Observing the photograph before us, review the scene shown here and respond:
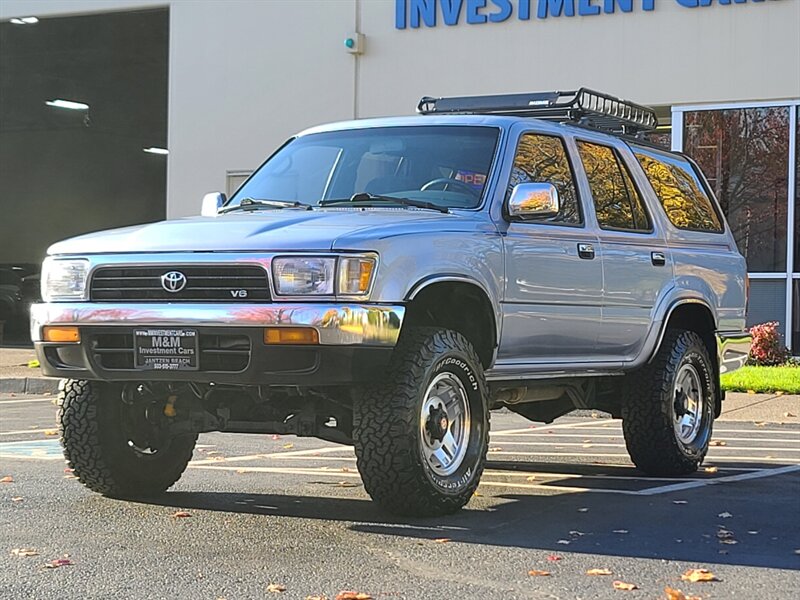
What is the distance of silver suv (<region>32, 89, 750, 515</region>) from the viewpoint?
240 inches

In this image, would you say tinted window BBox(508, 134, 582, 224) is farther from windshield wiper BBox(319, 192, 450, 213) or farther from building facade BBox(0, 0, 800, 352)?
building facade BBox(0, 0, 800, 352)

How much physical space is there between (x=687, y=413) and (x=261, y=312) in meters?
3.65

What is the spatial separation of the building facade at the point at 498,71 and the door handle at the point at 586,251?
10126 mm

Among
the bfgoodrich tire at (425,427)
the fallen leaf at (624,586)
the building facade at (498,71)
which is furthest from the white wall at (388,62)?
the fallen leaf at (624,586)

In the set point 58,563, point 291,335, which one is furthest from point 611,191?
point 58,563

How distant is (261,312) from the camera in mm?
6035

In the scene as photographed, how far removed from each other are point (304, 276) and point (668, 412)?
10.3ft

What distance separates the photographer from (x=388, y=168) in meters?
7.43

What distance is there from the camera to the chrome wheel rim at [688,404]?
8.61 meters

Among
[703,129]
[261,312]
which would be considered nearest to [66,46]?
[703,129]

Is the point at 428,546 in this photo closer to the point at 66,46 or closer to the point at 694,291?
the point at 694,291

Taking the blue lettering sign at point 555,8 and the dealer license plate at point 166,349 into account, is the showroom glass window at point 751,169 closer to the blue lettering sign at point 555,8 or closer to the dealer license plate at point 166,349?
the blue lettering sign at point 555,8

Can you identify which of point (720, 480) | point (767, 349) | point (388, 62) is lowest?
point (720, 480)

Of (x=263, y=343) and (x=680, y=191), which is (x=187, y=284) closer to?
(x=263, y=343)
